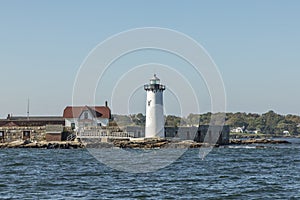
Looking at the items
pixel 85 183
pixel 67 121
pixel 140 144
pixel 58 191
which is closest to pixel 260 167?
pixel 85 183

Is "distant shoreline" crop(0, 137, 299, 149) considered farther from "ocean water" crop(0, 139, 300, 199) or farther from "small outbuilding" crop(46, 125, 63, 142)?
"ocean water" crop(0, 139, 300, 199)

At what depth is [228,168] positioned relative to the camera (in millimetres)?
43812

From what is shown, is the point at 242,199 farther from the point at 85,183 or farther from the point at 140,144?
the point at 140,144

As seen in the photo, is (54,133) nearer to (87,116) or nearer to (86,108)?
(87,116)

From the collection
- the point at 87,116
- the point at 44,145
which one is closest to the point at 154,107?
the point at 44,145

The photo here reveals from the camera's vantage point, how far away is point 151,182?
34.2m

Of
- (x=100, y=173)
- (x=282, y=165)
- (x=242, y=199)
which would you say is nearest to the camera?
(x=242, y=199)

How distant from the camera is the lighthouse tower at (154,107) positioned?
243 ft

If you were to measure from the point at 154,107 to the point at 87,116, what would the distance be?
19.3 meters

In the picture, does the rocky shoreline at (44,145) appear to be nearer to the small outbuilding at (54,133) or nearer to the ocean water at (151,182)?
the small outbuilding at (54,133)

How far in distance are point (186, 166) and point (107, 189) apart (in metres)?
15.9

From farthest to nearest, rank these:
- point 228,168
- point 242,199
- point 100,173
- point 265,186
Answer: point 228,168
point 100,173
point 265,186
point 242,199

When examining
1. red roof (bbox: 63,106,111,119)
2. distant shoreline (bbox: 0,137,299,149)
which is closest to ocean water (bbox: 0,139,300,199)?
distant shoreline (bbox: 0,137,299,149)

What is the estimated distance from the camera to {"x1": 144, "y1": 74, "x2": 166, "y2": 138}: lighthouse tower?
74188 millimetres
